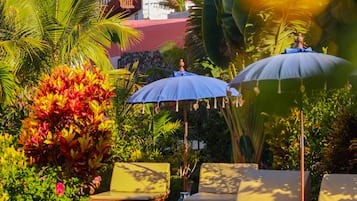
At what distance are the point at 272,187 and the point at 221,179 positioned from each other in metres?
1.59

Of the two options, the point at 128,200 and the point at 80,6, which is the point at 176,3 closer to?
the point at 80,6

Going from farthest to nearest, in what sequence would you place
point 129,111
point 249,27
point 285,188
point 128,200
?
point 129,111 → point 249,27 → point 128,200 → point 285,188

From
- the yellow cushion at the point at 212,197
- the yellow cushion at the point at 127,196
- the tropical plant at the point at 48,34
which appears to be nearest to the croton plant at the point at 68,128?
the yellow cushion at the point at 127,196

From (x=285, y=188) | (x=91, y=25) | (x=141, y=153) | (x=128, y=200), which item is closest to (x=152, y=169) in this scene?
(x=128, y=200)

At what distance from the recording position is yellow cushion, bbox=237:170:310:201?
879 centimetres

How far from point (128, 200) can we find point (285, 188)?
107 inches

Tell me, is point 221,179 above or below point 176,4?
below

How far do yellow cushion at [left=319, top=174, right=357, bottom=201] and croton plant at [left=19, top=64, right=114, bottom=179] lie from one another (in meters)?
3.27

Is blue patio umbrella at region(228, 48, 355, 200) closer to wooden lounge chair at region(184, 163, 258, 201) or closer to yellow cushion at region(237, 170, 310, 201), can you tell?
yellow cushion at region(237, 170, 310, 201)

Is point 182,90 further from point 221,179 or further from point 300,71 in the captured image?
point 300,71

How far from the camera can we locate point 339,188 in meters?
8.25

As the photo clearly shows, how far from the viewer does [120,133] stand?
1361cm

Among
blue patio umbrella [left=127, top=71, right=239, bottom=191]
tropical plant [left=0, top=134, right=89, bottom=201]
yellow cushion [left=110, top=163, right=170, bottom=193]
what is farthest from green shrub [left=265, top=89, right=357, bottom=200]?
tropical plant [left=0, top=134, right=89, bottom=201]

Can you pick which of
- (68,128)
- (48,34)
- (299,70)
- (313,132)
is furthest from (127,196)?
(299,70)
